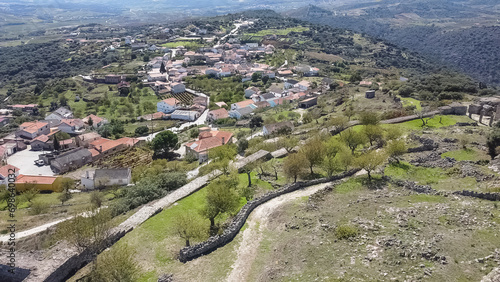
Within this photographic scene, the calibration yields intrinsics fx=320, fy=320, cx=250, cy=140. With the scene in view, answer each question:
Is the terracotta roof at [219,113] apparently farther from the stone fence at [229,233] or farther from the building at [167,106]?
the stone fence at [229,233]

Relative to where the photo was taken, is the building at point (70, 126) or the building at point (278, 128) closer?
the building at point (278, 128)

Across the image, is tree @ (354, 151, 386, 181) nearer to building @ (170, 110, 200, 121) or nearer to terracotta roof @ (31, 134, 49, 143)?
building @ (170, 110, 200, 121)

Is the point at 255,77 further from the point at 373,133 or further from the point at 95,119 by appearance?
the point at 373,133

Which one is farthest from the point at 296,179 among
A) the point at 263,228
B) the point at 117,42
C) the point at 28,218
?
the point at 117,42

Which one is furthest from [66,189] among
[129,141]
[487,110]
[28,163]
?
[487,110]

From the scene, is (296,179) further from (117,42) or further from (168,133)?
(117,42)

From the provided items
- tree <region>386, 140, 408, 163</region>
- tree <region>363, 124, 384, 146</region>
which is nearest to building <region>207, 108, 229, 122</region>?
tree <region>363, 124, 384, 146</region>

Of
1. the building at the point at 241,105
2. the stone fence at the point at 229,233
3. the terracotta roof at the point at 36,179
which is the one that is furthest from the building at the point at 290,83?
the stone fence at the point at 229,233
